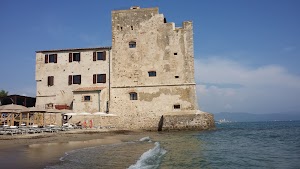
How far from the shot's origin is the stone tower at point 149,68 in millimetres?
31984

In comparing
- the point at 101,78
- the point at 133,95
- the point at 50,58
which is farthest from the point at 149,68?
the point at 50,58

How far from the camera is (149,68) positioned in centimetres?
3284

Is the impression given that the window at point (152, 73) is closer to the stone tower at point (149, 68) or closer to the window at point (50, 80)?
the stone tower at point (149, 68)

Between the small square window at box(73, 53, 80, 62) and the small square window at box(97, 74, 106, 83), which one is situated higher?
the small square window at box(73, 53, 80, 62)

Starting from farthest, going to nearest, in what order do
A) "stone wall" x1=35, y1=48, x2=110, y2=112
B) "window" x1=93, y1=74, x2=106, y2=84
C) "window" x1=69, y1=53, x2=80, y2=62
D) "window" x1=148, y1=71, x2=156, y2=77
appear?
"window" x1=69, y1=53, x2=80, y2=62 → "stone wall" x1=35, y1=48, x2=110, y2=112 → "window" x1=93, y1=74, x2=106, y2=84 → "window" x1=148, y1=71, x2=156, y2=77

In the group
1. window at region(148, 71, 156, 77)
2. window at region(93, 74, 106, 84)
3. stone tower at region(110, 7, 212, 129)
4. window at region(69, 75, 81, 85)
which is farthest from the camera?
window at region(69, 75, 81, 85)

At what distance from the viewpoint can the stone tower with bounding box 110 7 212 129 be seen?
3198 centimetres

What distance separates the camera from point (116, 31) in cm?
3388

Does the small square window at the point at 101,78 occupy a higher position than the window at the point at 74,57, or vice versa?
the window at the point at 74,57

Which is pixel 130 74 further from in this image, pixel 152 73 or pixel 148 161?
pixel 148 161

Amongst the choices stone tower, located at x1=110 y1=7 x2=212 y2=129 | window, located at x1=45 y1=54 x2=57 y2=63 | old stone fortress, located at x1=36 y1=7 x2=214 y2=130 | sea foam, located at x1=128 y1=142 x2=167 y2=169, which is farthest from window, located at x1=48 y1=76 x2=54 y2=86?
sea foam, located at x1=128 y1=142 x2=167 y2=169

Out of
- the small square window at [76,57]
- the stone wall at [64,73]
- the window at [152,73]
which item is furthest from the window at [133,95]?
the small square window at [76,57]

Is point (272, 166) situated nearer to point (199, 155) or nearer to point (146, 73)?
point (199, 155)

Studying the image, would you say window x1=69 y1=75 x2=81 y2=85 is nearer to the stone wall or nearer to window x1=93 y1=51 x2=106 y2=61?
the stone wall
